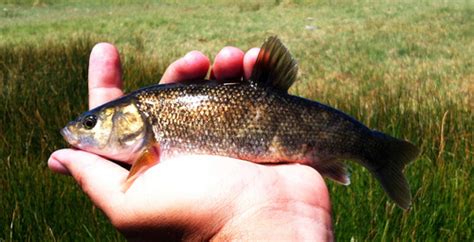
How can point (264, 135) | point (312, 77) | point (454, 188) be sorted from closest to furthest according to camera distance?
point (264, 135) < point (454, 188) < point (312, 77)

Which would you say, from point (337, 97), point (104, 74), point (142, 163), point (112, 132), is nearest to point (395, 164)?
point (142, 163)

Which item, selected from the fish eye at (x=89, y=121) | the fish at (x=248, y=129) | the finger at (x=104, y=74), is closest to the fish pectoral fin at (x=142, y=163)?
the fish at (x=248, y=129)

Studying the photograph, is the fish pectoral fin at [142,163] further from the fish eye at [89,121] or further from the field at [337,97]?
the field at [337,97]

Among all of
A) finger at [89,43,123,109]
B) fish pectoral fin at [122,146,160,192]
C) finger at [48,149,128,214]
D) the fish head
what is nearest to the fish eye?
the fish head

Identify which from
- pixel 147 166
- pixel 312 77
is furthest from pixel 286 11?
pixel 147 166

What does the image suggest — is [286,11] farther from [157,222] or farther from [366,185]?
[157,222]

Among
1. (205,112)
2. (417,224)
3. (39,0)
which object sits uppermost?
(205,112)

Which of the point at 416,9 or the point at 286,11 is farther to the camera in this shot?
the point at 286,11
